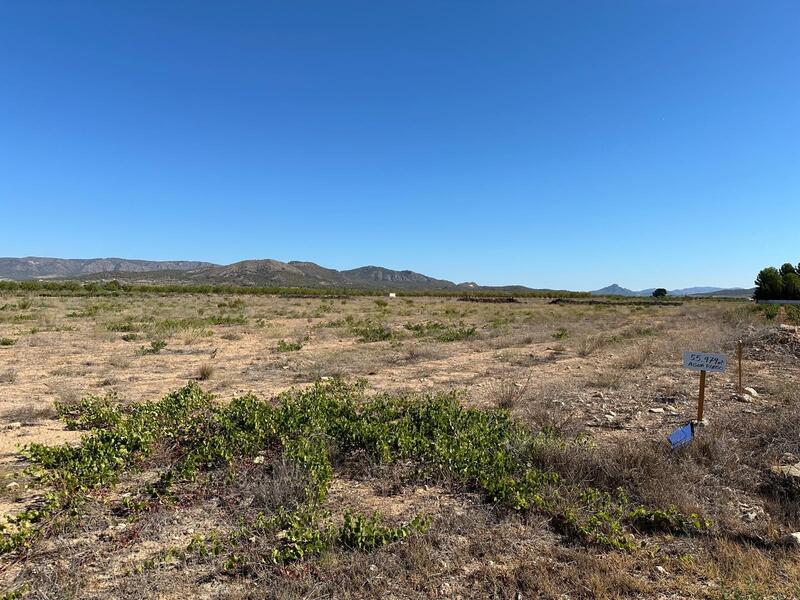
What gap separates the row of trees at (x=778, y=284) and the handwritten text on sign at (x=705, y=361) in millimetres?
85233

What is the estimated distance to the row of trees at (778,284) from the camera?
72894 millimetres

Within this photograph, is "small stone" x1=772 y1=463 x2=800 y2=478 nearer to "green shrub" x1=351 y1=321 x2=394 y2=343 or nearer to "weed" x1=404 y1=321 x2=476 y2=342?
"weed" x1=404 y1=321 x2=476 y2=342

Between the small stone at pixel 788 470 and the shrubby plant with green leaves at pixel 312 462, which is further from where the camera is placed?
the small stone at pixel 788 470

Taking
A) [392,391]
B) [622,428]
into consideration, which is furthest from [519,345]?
[622,428]

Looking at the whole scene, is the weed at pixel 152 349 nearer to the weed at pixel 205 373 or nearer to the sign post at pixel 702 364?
the weed at pixel 205 373

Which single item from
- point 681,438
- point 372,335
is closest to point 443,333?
point 372,335

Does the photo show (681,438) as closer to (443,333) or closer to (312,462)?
(312,462)

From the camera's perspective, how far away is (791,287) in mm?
73375

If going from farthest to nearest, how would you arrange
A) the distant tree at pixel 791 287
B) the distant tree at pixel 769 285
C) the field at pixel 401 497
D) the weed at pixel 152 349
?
the distant tree at pixel 769 285 < the distant tree at pixel 791 287 < the weed at pixel 152 349 < the field at pixel 401 497

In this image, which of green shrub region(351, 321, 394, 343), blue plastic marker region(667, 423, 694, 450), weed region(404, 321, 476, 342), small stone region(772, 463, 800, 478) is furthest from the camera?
weed region(404, 321, 476, 342)

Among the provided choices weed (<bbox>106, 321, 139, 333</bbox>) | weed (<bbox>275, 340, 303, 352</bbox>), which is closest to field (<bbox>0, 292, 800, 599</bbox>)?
weed (<bbox>275, 340, 303, 352</bbox>)

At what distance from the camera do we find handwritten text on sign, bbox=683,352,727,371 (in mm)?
6102

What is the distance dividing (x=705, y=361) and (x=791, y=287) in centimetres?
8817

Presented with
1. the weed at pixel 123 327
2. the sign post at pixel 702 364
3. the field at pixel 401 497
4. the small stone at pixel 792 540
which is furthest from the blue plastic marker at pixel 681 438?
the weed at pixel 123 327
